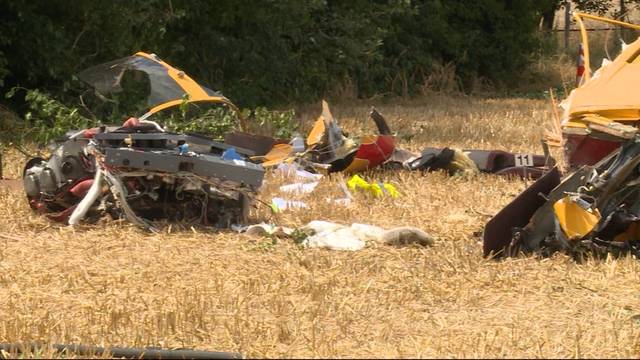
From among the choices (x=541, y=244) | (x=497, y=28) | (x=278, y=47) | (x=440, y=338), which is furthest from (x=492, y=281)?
(x=497, y=28)

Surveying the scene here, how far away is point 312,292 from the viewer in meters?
6.04

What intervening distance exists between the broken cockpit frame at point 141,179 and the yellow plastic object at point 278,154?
131 cm

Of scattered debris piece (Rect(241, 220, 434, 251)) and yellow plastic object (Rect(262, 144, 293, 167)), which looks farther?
yellow plastic object (Rect(262, 144, 293, 167))

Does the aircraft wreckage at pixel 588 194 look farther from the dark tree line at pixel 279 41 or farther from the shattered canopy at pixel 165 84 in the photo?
the dark tree line at pixel 279 41

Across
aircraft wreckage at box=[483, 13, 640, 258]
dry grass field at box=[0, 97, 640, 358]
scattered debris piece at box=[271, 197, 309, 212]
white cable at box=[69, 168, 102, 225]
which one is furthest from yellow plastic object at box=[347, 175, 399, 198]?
white cable at box=[69, 168, 102, 225]

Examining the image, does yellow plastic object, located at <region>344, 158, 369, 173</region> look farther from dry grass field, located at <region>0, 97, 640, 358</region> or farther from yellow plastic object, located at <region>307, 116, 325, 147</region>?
dry grass field, located at <region>0, 97, 640, 358</region>

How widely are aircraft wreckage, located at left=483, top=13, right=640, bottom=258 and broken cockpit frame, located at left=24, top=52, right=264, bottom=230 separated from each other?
1.81 m

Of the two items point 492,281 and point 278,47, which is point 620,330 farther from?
point 278,47

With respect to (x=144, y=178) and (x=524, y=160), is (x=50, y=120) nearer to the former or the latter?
(x=144, y=178)

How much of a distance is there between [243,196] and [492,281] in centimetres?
222

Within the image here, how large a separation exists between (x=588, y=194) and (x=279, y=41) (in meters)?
12.1

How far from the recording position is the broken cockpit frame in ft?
24.7

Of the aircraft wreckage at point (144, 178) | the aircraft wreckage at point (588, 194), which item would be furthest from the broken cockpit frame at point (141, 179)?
the aircraft wreckage at point (588, 194)

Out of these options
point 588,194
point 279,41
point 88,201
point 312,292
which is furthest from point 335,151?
point 279,41
